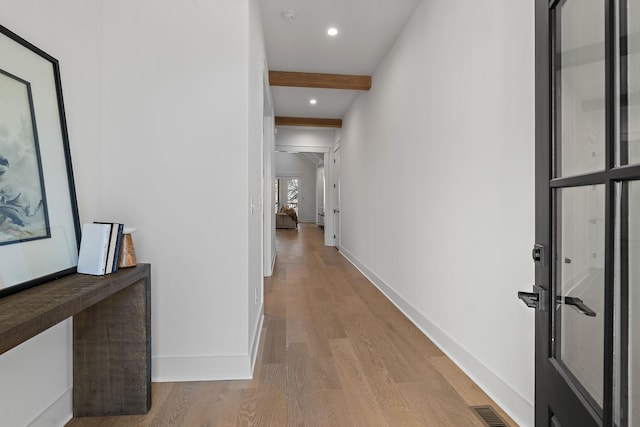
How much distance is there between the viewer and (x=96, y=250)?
1519 mm

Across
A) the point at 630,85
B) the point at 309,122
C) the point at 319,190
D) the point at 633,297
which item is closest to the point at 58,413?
the point at 633,297

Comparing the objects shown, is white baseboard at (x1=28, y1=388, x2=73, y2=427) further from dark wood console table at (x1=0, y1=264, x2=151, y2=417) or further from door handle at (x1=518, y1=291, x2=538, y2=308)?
door handle at (x1=518, y1=291, x2=538, y2=308)

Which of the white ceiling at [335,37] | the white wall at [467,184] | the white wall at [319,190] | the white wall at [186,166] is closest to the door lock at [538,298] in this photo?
the white wall at [467,184]

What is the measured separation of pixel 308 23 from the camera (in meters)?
3.23

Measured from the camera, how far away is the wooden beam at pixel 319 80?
4445 millimetres

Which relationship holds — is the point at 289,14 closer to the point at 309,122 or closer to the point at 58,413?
the point at 58,413

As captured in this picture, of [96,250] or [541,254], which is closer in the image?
[541,254]

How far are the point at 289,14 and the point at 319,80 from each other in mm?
1489

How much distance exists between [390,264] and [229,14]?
2691mm

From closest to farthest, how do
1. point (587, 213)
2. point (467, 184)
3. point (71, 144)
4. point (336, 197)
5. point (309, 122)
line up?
point (587, 213) → point (71, 144) → point (467, 184) → point (309, 122) → point (336, 197)

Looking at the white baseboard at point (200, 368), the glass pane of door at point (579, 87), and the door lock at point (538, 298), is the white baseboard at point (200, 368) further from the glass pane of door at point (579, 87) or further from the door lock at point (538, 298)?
the glass pane of door at point (579, 87)

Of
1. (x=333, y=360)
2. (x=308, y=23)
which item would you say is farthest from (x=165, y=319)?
(x=308, y=23)

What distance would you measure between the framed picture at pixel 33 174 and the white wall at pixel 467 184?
2.01m

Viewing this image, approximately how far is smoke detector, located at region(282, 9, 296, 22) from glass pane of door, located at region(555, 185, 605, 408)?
9.32 ft
